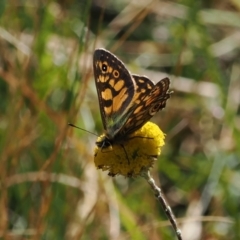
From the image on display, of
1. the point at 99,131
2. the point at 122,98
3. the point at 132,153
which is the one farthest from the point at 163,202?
the point at 99,131

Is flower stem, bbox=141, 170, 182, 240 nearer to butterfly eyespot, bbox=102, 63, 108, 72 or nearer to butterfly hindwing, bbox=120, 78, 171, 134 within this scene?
butterfly hindwing, bbox=120, 78, 171, 134

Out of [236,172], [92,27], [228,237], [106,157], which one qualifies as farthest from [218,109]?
[106,157]

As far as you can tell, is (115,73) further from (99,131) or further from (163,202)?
(99,131)

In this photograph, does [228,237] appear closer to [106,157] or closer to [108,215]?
[108,215]

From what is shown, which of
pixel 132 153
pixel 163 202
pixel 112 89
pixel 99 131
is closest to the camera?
pixel 163 202

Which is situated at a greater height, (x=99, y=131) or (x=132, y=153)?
(x=99, y=131)

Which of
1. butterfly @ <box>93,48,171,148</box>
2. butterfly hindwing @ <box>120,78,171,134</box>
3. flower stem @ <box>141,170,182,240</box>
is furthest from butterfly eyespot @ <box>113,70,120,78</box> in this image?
flower stem @ <box>141,170,182,240</box>

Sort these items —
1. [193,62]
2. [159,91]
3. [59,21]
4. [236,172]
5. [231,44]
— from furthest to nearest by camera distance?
[231,44] < [193,62] < [59,21] < [236,172] < [159,91]
